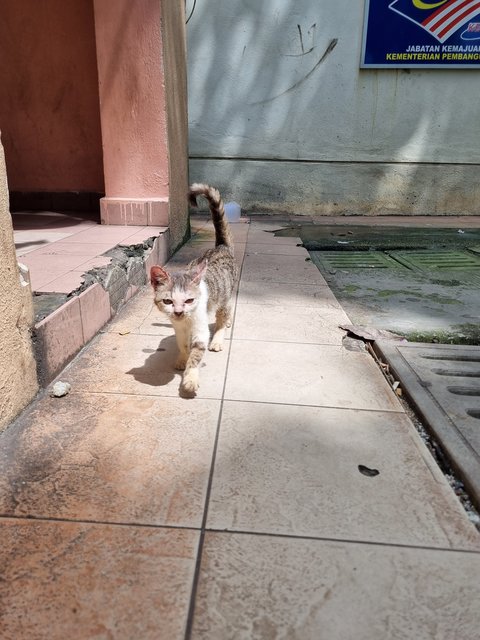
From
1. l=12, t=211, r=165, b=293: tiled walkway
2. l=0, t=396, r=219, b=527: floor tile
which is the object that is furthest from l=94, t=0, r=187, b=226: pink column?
l=0, t=396, r=219, b=527: floor tile

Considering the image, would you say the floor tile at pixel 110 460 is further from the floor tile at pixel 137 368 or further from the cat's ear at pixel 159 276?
the cat's ear at pixel 159 276

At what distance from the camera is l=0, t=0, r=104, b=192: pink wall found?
543 cm

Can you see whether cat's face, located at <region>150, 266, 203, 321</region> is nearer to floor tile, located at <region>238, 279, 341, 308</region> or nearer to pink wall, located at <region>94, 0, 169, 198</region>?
floor tile, located at <region>238, 279, 341, 308</region>

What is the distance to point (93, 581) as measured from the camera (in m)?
1.28

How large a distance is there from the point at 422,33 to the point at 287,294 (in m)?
6.34

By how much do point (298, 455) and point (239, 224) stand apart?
586 centimetres

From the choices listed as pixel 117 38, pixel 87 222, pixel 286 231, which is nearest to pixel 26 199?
pixel 87 222

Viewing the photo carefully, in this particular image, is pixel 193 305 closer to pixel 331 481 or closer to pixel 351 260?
pixel 331 481

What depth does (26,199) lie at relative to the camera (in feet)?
19.8


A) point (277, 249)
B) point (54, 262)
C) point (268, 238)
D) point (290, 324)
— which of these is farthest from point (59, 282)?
point (268, 238)

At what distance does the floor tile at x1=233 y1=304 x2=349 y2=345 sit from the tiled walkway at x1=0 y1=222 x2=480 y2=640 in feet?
1.57

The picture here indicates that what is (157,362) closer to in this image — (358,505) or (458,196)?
→ (358,505)

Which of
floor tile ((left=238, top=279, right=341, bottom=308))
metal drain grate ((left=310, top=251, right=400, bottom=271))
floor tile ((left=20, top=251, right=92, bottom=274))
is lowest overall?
floor tile ((left=238, top=279, right=341, bottom=308))

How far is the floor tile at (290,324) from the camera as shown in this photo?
9.95ft
